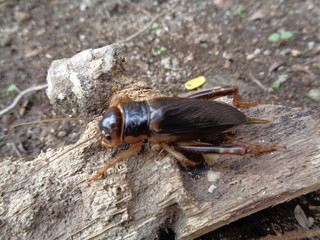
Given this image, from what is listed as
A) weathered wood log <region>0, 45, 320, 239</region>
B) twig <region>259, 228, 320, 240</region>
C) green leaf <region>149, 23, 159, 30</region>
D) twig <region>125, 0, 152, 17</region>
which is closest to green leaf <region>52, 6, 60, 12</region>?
twig <region>125, 0, 152, 17</region>

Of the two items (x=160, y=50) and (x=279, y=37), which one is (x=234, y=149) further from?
Answer: (x=279, y=37)

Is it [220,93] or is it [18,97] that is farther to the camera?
[18,97]

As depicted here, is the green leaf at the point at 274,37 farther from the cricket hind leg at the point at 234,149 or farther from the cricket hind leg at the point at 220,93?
the cricket hind leg at the point at 234,149

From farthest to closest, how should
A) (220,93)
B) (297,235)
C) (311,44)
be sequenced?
1. (311,44)
2. (220,93)
3. (297,235)

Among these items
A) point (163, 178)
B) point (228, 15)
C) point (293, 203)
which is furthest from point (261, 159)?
point (228, 15)

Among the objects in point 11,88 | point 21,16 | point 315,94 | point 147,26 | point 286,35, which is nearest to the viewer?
point 315,94

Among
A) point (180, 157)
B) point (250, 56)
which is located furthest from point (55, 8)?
point (180, 157)

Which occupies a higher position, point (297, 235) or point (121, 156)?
point (121, 156)

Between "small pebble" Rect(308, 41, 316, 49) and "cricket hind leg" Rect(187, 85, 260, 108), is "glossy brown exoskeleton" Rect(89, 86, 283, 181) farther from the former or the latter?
"small pebble" Rect(308, 41, 316, 49)
